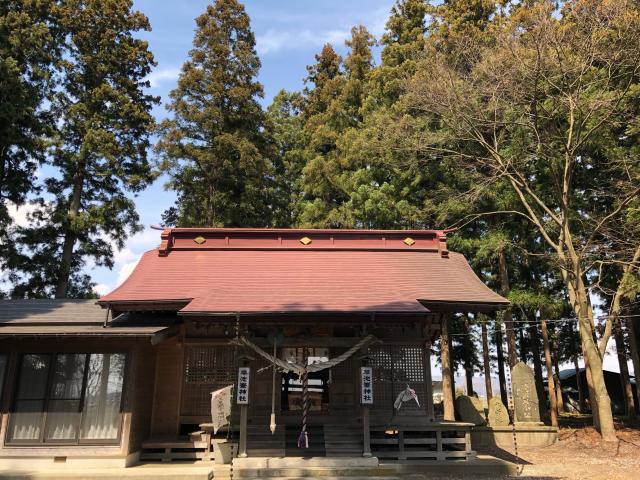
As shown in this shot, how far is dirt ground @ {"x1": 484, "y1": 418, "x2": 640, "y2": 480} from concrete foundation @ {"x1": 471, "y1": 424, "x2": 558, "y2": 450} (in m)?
0.31

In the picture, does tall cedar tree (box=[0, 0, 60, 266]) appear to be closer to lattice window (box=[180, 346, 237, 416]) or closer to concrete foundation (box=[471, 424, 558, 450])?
lattice window (box=[180, 346, 237, 416])

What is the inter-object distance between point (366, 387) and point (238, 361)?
273 centimetres

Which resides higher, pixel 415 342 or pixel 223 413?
pixel 415 342

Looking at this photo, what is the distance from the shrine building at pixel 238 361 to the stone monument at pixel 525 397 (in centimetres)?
396

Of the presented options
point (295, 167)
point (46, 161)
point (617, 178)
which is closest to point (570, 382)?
point (617, 178)

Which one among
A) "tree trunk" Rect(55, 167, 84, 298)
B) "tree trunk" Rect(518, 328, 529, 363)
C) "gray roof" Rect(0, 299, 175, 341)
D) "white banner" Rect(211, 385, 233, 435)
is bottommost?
"white banner" Rect(211, 385, 233, 435)

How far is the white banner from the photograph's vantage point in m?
8.89

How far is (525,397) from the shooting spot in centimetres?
1401

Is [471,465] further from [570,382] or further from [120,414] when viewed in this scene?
[570,382]

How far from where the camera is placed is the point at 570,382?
32.1 meters

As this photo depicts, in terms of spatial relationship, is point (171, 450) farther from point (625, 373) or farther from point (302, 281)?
point (625, 373)

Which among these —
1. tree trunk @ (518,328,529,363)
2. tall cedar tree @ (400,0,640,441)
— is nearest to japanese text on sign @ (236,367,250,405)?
tall cedar tree @ (400,0,640,441)

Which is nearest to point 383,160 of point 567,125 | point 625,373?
point 567,125

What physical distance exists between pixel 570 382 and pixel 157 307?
1231 inches
